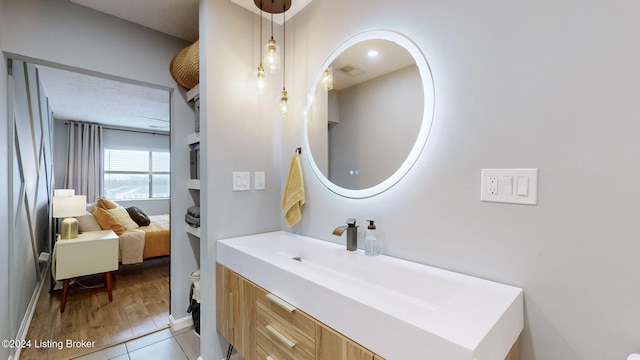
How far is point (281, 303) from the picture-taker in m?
1.09

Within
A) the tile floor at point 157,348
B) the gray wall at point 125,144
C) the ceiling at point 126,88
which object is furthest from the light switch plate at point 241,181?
the gray wall at point 125,144

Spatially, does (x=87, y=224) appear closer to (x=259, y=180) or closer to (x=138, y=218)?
(x=138, y=218)

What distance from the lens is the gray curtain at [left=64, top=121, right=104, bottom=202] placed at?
498 centimetres

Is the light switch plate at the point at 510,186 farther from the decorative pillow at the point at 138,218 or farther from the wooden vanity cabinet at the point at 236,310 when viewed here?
the decorative pillow at the point at 138,218

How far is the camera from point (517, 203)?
93cm

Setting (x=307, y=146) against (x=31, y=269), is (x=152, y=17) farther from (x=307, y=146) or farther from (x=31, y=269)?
(x=31, y=269)

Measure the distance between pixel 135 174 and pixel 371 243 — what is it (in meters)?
6.25

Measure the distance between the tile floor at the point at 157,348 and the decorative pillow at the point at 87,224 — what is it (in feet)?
5.94

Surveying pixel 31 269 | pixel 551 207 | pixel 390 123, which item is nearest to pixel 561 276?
pixel 551 207

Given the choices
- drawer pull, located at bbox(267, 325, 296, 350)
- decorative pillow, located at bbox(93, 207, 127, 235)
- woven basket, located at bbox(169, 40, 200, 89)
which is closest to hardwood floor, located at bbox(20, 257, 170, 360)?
decorative pillow, located at bbox(93, 207, 127, 235)

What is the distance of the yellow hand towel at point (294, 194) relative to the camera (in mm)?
1734

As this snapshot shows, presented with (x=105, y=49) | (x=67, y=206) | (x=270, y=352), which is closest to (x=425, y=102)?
(x=270, y=352)

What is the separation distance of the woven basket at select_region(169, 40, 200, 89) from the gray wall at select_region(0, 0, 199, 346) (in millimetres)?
126

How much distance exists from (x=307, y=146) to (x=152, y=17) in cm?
155
